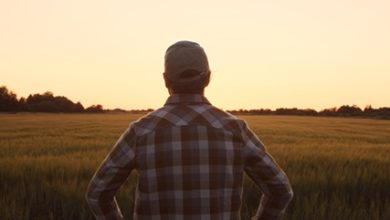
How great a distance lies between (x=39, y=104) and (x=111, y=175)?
9341 centimetres

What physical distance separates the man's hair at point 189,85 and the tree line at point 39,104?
8836 cm

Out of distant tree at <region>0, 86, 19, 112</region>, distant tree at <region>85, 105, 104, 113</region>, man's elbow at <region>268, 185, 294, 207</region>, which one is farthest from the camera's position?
distant tree at <region>85, 105, 104, 113</region>

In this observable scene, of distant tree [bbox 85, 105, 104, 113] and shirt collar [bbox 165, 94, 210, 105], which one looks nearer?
shirt collar [bbox 165, 94, 210, 105]

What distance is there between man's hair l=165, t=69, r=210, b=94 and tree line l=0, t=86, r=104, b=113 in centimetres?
8836

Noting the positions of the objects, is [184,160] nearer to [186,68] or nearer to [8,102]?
[186,68]

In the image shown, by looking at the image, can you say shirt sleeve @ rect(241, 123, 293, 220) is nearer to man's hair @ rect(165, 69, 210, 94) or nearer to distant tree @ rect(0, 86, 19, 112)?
man's hair @ rect(165, 69, 210, 94)

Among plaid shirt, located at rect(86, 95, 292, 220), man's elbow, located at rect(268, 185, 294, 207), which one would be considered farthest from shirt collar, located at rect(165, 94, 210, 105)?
man's elbow, located at rect(268, 185, 294, 207)

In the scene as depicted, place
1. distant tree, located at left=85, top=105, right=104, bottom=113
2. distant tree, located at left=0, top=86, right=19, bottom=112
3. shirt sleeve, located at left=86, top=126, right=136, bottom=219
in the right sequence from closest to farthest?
shirt sleeve, located at left=86, top=126, right=136, bottom=219, distant tree, located at left=0, top=86, right=19, bottom=112, distant tree, located at left=85, top=105, right=104, bottom=113

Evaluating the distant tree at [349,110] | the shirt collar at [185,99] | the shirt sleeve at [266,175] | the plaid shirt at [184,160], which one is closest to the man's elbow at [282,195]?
the shirt sleeve at [266,175]

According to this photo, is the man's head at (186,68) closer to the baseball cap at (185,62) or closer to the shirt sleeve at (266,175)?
the baseball cap at (185,62)

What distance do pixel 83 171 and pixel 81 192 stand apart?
1.94 m

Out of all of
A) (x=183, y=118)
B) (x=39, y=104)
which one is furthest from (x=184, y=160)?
(x=39, y=104)

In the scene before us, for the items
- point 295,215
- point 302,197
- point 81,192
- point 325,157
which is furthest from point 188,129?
point 325,157

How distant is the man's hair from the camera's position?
248cm
